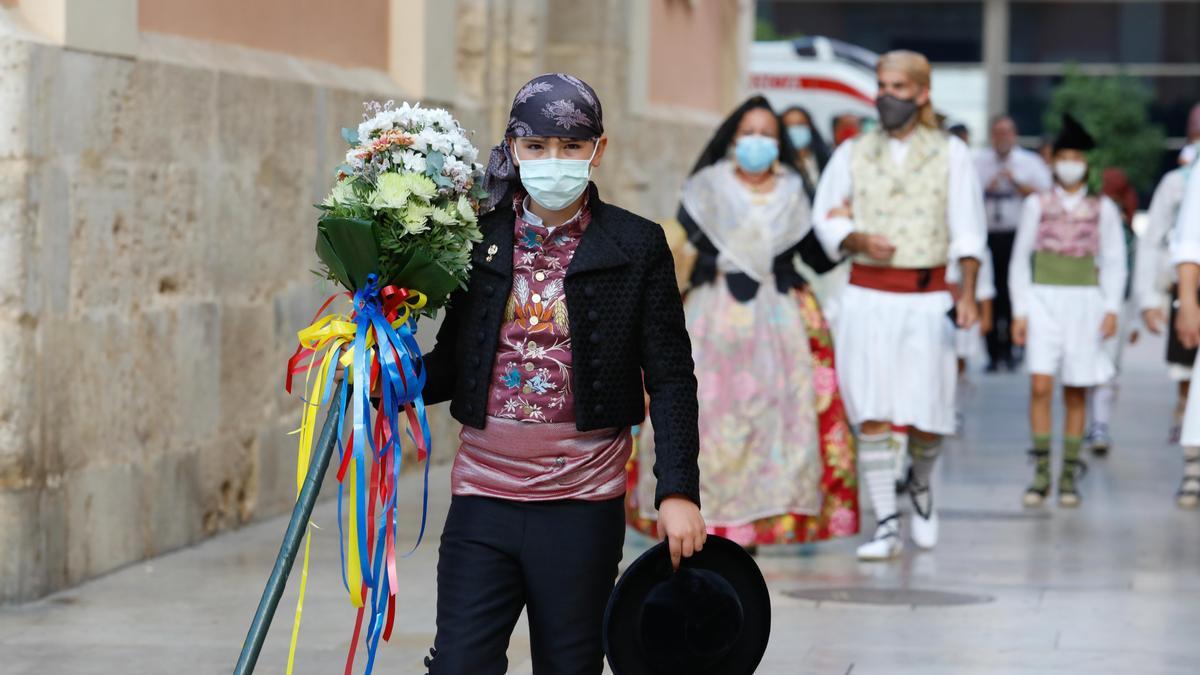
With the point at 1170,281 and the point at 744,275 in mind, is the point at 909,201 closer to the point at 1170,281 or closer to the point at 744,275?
the point at 744,275

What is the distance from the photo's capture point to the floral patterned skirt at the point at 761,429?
28.9 feet

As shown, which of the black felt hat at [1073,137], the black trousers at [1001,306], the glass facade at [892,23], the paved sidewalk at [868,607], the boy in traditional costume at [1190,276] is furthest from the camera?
the glass facade at [892,23]

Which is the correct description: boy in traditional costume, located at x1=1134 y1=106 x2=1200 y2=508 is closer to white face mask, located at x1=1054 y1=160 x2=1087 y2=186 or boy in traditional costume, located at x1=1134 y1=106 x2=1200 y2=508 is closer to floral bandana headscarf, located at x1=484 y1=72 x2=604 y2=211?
white face mask, located at x1=1054 y1=160 x2=1087 y2=186

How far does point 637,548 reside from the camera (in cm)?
896

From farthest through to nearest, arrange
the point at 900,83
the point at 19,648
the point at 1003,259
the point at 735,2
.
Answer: the point at 735,2
the point at 1003,259
the point at 900,83
the point at 19,648

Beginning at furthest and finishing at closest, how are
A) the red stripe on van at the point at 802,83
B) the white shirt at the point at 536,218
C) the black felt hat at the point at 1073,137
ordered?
the red stripe on van at the point at 802,83 < the black felt hat at the point at 1073,137 < the white shirt at the point at 536,218

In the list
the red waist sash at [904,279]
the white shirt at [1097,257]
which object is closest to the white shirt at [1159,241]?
the white shirt at [1097,257]

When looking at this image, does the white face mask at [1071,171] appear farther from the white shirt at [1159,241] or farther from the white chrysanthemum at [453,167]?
the white chrysanthemum at [453,167]

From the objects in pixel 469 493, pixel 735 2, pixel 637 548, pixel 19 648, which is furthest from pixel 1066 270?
pixel 735 2

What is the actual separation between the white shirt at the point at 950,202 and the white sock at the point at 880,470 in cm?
80

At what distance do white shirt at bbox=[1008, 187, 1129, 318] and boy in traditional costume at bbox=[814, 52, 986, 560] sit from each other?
184cm

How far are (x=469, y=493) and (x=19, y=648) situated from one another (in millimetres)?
2686

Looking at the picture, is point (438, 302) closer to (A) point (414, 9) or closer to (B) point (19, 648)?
(B) point (19, 648)

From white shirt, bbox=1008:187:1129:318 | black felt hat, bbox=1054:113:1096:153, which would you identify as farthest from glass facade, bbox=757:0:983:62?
black felt hat, bbox=1054:113:1096:153
